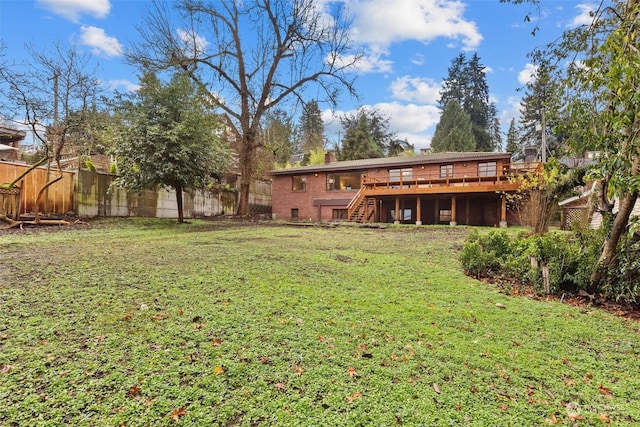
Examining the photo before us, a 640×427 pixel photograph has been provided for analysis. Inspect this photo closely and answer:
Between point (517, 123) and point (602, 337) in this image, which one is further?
point (517, 123)

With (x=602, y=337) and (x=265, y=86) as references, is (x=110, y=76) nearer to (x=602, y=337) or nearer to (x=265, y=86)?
→ (x=265, y=86)

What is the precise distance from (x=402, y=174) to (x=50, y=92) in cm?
1729

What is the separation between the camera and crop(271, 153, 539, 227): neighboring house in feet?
57.1

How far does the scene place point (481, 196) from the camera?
18.6 metres

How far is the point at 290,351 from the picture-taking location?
284 cm

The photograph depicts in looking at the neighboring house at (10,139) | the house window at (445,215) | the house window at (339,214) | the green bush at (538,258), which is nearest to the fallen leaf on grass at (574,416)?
the green bush at (538,258)

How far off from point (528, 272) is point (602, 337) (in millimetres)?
2232

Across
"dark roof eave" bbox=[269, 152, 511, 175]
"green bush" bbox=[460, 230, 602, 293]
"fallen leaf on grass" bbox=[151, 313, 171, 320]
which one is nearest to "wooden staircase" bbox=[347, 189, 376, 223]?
"dark roof eave" bbox=[269, 152, 511, 175]

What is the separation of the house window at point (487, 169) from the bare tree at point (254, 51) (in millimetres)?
8594

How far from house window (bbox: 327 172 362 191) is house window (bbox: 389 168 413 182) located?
227 centimetres

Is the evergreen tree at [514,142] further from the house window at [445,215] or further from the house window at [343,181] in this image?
the house window at [343,181]

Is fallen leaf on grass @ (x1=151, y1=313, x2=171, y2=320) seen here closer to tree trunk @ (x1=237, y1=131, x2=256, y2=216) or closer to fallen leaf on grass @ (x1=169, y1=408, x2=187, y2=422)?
fallen leaf on grass @ (x1=169, y1=408, x2=187, y2=422)

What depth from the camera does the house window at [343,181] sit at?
22453mm

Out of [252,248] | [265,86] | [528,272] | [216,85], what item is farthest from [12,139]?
[528,272]
